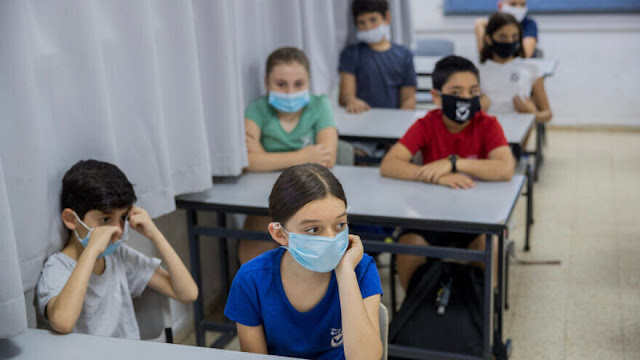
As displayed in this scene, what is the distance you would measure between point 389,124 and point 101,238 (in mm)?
2077

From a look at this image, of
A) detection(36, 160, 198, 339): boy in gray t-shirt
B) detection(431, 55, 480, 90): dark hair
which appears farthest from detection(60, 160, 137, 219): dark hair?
detection(431, 55, 480, 90): dark hair

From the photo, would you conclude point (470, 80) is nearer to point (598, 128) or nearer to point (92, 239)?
point (92, 239)

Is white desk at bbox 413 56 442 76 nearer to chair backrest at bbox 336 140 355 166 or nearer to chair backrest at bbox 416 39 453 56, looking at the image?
chair backrest at bbox 416 39 453 56

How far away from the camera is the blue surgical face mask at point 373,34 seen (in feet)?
14.3

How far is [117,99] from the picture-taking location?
240 cm

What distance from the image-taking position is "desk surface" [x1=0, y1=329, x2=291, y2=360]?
1.70 metres

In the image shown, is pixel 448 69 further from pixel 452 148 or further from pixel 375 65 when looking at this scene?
pixel 375 65

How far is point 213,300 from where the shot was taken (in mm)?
3547

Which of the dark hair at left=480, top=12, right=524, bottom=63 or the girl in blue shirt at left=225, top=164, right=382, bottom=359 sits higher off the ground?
the dark hair at left=480, top=12, right=524, bottom=63

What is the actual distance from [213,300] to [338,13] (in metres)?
1.95

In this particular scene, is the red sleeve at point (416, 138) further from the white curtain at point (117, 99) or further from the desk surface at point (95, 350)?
the desk surface at point (95, 350)

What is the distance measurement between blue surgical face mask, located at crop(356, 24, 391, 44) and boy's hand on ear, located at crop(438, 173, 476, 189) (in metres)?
1.65

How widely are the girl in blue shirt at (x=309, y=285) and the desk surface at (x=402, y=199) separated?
0.74m

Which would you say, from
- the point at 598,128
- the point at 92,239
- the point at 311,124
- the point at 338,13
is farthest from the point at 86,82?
the point at 598,128
